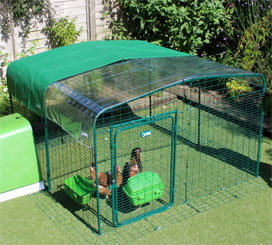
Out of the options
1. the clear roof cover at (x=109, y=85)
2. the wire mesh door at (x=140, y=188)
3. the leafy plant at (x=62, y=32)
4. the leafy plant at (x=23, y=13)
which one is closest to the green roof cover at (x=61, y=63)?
the clear roof cover at (x=109, y=85)

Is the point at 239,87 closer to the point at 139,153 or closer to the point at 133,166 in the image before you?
the point at 139,153

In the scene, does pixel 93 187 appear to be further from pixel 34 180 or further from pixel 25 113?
pixel 25 113

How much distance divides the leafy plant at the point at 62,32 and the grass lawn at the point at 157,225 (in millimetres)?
3952

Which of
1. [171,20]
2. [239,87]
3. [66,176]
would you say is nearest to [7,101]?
[66,176]

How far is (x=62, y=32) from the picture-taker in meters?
8.77

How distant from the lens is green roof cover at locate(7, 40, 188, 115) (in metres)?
5.73

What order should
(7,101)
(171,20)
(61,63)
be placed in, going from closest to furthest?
(61,63) < (7,101) < (171,20)

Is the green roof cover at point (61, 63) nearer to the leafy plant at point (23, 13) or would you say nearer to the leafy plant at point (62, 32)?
the leafy plant at point (23, 13)

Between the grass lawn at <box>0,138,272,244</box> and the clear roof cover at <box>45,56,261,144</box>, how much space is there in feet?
4.23

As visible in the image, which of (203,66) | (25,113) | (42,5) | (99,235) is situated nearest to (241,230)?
(99,235)

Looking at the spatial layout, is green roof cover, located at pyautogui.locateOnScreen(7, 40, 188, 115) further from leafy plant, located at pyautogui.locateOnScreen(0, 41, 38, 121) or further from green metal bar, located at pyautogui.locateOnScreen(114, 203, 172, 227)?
green metal bar, located at pyautogui.locateOnScreen(114, 203, 172, 227)

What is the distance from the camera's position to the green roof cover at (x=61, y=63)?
573 cm

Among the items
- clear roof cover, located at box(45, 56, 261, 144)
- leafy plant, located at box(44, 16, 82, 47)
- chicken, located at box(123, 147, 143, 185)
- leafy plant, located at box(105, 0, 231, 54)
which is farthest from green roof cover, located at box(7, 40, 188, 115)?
leafy plant, located at box(105, 0, 231, 54)

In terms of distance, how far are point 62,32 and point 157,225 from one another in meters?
4.99
